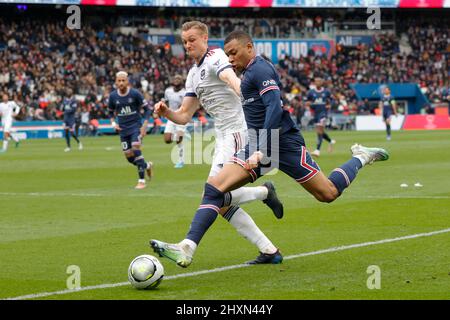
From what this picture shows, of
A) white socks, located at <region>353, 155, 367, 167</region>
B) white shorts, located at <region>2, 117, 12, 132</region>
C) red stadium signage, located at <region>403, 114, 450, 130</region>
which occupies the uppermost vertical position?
white socks, located at <region>353, 155, 367, 167</region>

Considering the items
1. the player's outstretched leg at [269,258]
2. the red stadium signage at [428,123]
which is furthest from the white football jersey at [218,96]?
the red stadium signage at [428,123]

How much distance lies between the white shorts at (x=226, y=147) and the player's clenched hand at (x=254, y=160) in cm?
100

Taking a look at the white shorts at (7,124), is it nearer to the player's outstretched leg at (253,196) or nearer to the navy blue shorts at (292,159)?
the player's outstretched leg at (253,196)

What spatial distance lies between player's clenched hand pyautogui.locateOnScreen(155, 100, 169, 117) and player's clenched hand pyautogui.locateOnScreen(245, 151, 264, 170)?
1249 millimetres

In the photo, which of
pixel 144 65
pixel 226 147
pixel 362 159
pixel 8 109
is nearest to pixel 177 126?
pixel 8 109

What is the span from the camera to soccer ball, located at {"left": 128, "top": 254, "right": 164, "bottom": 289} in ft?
25.5

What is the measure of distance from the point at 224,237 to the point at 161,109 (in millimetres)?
2613

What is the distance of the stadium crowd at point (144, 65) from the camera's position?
173 ft

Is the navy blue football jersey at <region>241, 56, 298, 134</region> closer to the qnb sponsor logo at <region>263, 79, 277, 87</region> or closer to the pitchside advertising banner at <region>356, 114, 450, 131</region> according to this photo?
the qnb sponsor logo at <region>263, 79, 277, 87</region>

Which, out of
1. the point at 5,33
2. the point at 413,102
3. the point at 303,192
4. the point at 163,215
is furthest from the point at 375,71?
the point at 163,215

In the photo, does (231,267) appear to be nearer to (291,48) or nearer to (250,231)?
(250,231)

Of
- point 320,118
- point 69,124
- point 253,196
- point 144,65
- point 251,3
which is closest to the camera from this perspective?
point 253,196

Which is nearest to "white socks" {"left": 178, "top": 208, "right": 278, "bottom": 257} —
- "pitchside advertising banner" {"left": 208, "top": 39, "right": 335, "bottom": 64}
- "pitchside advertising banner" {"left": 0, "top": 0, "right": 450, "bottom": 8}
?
"pitchside advertising banner" {"left": 0, "top": 0, "right": 450, "bottom": 8}

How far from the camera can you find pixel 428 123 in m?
56.7
